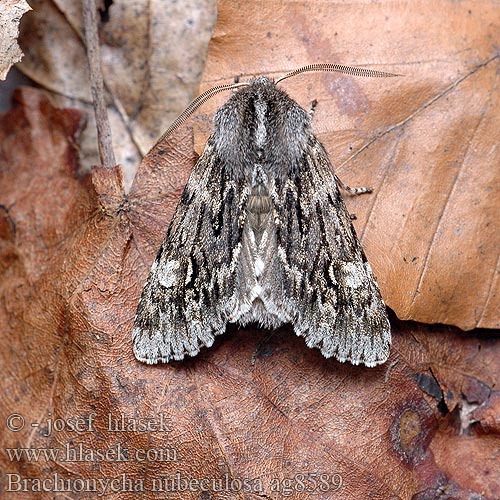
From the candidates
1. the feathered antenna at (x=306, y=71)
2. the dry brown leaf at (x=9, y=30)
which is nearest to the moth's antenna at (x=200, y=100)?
the feathered antenna at (x=306, y=71)

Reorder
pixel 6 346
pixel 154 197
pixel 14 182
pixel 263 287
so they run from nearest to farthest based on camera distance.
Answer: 1. pixel 263 287
2. pixel 154 197
3. pixel 6 346
4. pixel 14 182

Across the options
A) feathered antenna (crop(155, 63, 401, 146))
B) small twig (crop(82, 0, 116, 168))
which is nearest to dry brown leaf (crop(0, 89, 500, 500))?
feathered antenna (crop(155, 63, 401, 146))

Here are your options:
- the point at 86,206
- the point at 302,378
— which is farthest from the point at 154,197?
the point at 302,378

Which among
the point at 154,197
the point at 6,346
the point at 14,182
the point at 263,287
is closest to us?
the point at 263,287

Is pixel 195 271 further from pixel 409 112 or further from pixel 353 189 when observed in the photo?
pixel 409 112

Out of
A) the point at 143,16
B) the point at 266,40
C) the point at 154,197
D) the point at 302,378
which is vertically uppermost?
the point at 143,16

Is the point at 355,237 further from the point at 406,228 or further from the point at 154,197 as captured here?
the point at 154,197

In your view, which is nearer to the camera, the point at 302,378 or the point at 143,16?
the point at 302,378
